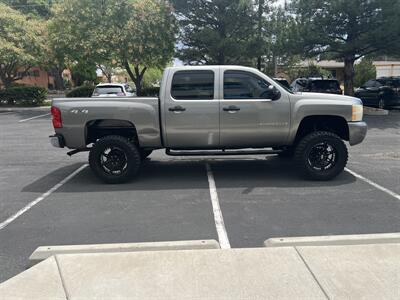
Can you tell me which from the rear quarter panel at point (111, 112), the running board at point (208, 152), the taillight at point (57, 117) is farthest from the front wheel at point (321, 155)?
the taillight at point (57, 117)

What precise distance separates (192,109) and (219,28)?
15.9m

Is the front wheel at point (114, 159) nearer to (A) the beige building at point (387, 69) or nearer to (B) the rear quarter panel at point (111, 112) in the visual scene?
(B) the rear quarter panel at point (111, 112)

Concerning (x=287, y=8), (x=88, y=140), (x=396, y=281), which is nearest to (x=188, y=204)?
(x=88, y=140)

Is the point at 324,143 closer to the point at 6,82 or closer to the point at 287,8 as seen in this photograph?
the point at 287,8

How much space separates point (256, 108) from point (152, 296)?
4169 millimetres

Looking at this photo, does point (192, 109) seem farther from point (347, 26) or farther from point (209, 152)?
point (347, 26)

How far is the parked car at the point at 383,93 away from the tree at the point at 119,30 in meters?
10.5

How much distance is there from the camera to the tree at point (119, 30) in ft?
71.8

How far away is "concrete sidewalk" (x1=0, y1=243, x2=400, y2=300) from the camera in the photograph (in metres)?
3.45

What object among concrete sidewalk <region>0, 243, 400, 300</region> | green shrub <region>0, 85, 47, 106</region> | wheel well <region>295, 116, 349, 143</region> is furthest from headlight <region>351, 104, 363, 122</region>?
green shrub <region>0, 85, 47, 106</region>

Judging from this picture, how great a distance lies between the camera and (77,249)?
167 inches

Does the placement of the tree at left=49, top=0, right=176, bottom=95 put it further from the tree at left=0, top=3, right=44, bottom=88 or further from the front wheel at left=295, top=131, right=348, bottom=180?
the front wheel at left=295, top=131, right=348, bottom=180

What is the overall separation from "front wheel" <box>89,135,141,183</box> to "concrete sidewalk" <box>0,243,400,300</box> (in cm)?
298

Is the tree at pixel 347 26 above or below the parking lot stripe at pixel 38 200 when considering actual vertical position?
above
